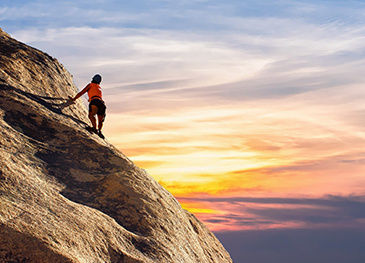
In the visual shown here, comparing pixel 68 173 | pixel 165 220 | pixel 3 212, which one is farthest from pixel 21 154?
pixel 165 220

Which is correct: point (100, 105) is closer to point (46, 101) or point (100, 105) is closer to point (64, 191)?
point (46, 101)

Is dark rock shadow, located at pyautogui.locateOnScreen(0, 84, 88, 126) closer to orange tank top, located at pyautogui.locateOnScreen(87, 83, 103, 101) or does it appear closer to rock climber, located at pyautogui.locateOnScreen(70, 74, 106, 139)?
rock climber, located at pyautogui.locateOnScreen(70, 74, 106, 139)

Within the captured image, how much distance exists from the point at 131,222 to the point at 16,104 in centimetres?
612

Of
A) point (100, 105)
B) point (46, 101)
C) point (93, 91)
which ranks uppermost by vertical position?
point (93, 91)

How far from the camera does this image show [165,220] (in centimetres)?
1451

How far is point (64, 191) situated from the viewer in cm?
1334

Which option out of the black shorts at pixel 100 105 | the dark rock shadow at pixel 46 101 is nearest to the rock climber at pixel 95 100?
the black shorts at pixel 100 105

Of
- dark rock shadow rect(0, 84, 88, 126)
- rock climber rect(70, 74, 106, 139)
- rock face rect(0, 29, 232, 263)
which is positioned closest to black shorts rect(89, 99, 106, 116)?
rock climber rect(70, 74, 106, 139)

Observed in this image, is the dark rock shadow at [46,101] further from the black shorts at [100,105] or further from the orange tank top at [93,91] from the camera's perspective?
the orange tank top at [93,91]

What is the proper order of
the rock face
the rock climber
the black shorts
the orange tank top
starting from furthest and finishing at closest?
the orange tank top → the black shorts → the rock climber → the rock face

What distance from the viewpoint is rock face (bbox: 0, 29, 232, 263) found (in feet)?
33.9

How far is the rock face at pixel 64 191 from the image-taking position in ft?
33.9

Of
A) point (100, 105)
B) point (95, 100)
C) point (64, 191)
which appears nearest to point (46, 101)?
point (95, 100)

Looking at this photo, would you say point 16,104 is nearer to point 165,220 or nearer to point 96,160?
point 96,160
